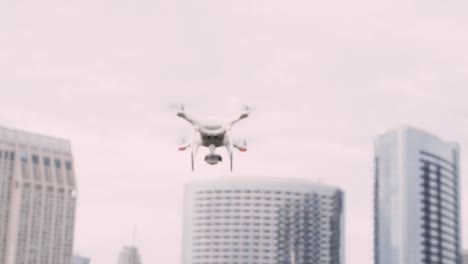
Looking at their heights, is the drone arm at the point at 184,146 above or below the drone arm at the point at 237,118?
below

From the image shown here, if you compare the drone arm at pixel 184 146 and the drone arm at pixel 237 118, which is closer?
the drone arm at pixel 237 118

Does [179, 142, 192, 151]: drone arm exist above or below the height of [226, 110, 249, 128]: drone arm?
below

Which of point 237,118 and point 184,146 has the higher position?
point 237,118

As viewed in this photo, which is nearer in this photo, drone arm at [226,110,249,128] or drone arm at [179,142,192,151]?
drone arm at [226,110,249,128]

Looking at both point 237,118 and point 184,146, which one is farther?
point 184,146
